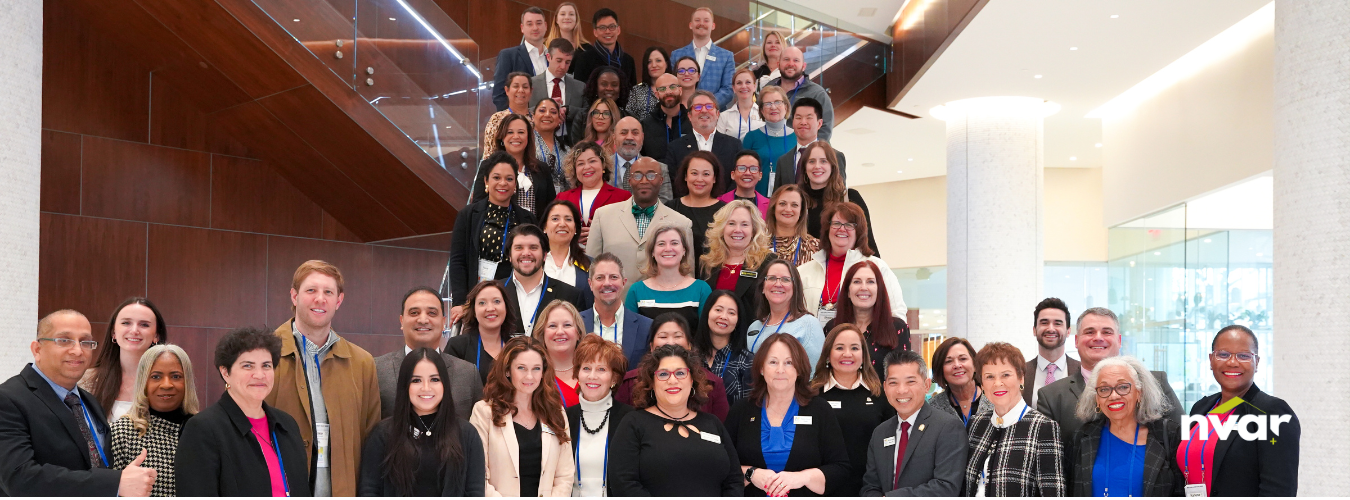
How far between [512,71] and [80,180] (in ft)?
13.1

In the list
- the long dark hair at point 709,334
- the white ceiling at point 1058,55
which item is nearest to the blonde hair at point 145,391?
the long dark hair at point 709,334

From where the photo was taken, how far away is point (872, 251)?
6.09m

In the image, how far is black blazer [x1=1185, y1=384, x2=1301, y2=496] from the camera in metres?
3.90

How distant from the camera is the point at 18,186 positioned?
6.25 m

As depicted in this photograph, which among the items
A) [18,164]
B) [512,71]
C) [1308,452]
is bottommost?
[1308,452]

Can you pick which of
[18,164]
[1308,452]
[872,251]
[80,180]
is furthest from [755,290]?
[80,180]

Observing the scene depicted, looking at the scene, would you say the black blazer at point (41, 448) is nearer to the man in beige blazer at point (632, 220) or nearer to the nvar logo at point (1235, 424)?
the man in beige blazer at point (632, 220)

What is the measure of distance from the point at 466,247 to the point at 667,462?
247 cm

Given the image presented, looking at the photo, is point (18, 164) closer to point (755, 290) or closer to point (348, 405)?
point (348, 405)

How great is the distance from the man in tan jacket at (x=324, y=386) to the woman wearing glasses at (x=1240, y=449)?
123 inches

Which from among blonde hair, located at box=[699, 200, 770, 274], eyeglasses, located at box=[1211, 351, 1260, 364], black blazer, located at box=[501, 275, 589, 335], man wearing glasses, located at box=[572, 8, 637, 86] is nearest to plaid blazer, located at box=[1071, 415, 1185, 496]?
eyeglasses, located at box=[1211, 351, 1260, 364]

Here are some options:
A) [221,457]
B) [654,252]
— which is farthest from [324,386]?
[654,252]

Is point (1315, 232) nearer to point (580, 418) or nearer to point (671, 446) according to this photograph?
point (671, 446)

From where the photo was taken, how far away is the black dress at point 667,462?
13.9ft
